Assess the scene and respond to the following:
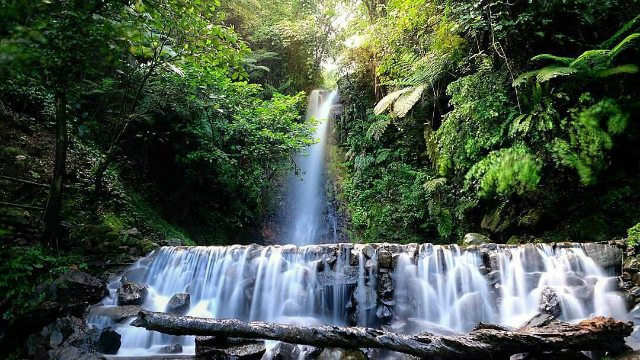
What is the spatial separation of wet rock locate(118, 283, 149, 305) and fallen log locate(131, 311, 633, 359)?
218 cm

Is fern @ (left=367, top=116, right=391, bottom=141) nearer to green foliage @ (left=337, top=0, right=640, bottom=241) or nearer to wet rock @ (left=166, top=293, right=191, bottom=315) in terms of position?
green foliage @ (left=337, top=0, right=640, bottom=241)

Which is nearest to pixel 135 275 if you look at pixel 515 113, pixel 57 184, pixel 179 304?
pixel 179 304

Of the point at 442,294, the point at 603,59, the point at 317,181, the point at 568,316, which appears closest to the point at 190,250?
the point at 442,294

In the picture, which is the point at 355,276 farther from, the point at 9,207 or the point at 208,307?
the point at 9,207

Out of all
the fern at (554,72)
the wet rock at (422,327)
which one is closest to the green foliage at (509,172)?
the fern at (554,72)

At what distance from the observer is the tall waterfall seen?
1218 cm

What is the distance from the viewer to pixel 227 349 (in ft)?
11.5

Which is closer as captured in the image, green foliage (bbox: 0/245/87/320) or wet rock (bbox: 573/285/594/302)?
wet rock (bbox: 573/285/594/302)

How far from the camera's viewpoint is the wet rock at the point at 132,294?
5.43 meters

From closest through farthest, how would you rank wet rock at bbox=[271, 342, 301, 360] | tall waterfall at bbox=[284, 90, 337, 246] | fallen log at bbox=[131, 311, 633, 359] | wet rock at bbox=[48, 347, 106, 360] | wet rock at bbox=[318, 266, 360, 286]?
fallen log at bbox=[131, 311, 633, 359] → wet rock at bbox=[48, 347, 106, 360] → wet rock at bbox=[271, 342, 301, 360] → wet rock at bbox=[318, 266, 360, 286] → tall waterfall at bbox=[284, 90, 337, 246]

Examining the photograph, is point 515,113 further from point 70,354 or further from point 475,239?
point 70,354

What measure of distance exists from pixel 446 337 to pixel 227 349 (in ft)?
7.48

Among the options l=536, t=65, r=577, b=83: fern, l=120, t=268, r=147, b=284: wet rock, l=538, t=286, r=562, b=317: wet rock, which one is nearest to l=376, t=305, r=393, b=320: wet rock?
l=538, t=286, r=562, b=317: wet rock

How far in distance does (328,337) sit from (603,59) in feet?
21.1
